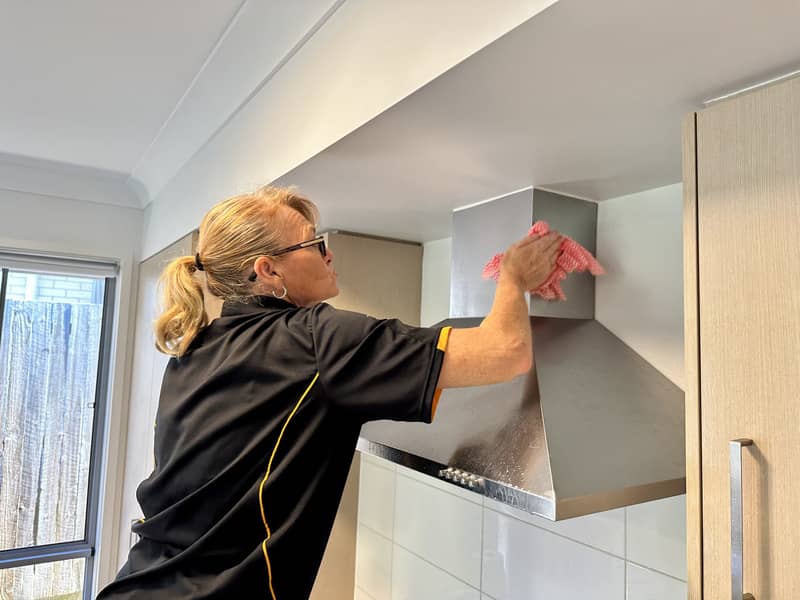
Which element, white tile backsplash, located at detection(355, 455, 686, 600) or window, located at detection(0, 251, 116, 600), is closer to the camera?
white tile backsplash, located at detection(355, 455, 686, 600)

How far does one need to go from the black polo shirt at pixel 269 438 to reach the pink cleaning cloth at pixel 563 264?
1.33ft

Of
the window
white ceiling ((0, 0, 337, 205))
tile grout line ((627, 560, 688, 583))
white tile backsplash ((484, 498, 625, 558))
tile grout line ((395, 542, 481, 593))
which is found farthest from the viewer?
the window

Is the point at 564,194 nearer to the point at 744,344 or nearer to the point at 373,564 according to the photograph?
the point at 744,344

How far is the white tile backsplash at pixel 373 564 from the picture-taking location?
5.52 ft

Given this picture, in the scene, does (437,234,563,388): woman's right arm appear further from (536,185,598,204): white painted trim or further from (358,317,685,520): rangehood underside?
(536,185,598,204): white painted trim

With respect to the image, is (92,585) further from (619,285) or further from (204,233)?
(619,285)

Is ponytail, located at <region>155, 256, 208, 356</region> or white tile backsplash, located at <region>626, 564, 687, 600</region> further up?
ponytail, located at <region>155, 256, 208, 356</region>

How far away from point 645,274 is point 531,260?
0.29m

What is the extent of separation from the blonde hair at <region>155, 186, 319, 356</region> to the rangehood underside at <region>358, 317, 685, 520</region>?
0.39 m

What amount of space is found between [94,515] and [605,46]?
2.92 meters

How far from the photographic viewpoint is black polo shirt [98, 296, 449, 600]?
70 centimetres

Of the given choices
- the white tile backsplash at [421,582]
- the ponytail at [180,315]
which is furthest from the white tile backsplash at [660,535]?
the ponytail at [180,315]

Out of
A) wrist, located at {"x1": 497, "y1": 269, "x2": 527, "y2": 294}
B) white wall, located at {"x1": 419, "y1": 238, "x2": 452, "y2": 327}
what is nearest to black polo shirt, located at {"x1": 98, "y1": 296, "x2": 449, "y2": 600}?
wrist, located at {"x1": 497, "y1": 269, "x2": 527, "y2": 294}

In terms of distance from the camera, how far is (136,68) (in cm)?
146
